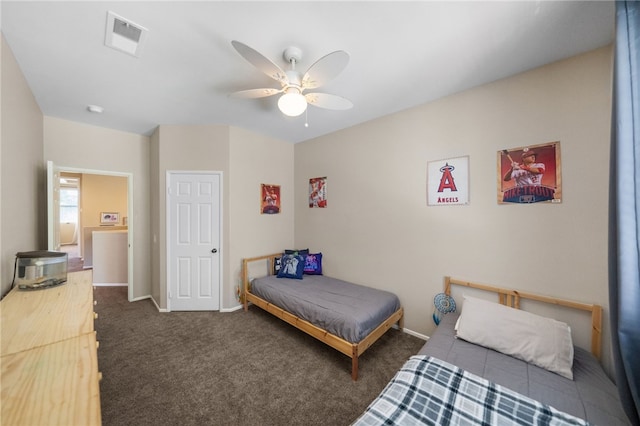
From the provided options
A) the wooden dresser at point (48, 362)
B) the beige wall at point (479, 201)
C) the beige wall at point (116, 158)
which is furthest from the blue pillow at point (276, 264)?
the wooden dresser at point (48, 362)

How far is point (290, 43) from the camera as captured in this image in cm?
169

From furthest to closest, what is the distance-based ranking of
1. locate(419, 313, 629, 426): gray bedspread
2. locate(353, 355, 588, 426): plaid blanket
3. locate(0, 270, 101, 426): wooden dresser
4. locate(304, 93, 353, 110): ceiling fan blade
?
1. locate(304, 93, 353, 110): ceiling fan blade
2. locate(419, 313, 629, 426): gray bedspread
3. locate(353, 355, 588, 426): plaid blanket
4. locate(0, 270, 101, 426): wooden dresser

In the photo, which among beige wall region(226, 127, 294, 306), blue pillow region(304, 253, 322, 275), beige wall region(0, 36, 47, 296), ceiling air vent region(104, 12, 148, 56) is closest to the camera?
ceiling air vent region(104, 12, 148, 56)

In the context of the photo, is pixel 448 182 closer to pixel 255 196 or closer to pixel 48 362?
pixel 255 196

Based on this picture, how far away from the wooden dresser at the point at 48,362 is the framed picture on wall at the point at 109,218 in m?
5.72

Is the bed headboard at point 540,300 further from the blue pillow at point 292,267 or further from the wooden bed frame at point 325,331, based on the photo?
the blue pillow at point 292,267

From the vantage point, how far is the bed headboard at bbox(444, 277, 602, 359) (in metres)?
1.71

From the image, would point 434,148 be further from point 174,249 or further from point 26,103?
point 26,103

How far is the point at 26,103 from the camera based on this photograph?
7.22ft

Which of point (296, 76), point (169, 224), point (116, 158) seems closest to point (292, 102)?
point (296, 76)

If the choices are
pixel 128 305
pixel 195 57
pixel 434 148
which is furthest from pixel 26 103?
pixel 434 148

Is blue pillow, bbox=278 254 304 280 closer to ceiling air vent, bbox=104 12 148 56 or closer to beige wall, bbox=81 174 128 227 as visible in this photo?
ceiling air vent, bbox=104 12 148 56

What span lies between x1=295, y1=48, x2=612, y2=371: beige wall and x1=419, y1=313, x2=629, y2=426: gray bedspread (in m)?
0.43

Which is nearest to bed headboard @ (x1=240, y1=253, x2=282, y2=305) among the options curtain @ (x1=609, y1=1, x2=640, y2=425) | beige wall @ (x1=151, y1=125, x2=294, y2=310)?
beige wall @ (x1=151, y1=125, x2=294, y2=310)
